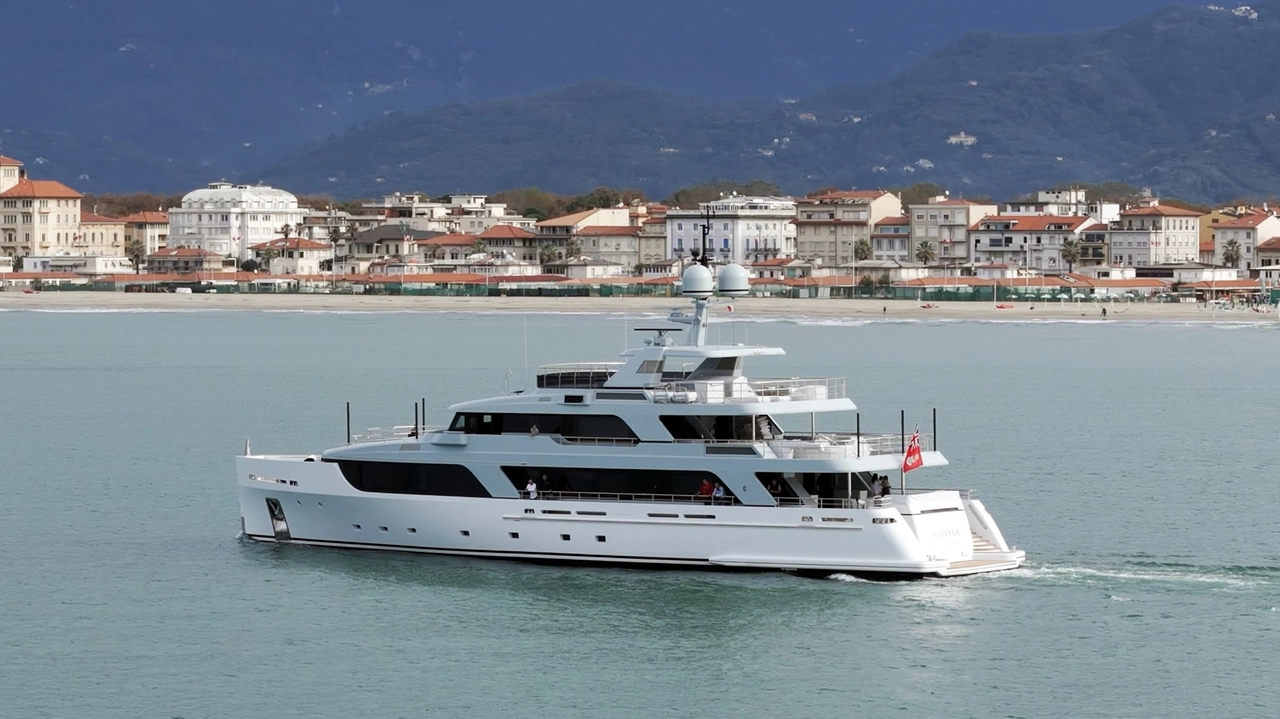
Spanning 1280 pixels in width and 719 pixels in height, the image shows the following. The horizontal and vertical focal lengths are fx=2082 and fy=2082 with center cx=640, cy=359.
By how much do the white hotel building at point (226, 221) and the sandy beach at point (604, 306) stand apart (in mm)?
35524

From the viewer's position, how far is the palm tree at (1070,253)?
143625 mm

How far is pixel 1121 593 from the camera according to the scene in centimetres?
2934

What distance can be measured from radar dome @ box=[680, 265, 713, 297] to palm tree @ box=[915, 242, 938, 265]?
120 m

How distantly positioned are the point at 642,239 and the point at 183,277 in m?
35.1

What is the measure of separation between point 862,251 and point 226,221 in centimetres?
5985

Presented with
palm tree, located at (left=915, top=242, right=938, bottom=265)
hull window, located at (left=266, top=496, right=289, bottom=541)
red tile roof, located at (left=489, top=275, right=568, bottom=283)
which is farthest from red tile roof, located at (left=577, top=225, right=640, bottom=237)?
hull window, located at (left=266, top=496, right=289, bottom=541)

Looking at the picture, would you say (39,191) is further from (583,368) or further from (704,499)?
(704,499)

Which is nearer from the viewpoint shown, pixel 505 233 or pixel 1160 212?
pixel 1160 212

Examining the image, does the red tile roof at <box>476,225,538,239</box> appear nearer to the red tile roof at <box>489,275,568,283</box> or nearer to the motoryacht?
the red tile roof at <box>489,275,568,283</box>

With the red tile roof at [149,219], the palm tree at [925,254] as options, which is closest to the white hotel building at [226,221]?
the red tile roof at [149,219]

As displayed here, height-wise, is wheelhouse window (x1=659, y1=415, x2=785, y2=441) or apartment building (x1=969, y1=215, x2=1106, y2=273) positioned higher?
apartment building (x1=969, y1=215, x2=1106, y2=273)

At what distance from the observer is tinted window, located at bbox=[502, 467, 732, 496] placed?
96.3 ft

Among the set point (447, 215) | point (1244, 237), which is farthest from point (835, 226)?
point (447, 215)

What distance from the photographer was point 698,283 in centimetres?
3016
